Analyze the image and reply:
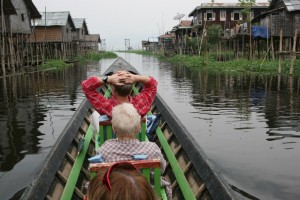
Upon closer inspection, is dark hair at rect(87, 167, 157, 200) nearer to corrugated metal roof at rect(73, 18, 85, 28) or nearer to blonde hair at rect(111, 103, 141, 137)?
blonde hair at rect(111, 103, 141, 137)

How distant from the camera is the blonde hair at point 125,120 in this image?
2.78m

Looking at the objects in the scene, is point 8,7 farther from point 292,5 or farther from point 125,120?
point 125,120

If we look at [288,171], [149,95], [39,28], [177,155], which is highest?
[39,28]

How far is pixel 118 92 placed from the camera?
13.0 feet

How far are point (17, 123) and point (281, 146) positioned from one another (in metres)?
6.63

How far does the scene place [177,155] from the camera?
476cm

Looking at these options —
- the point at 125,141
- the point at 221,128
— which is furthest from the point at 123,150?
the point at 221,128

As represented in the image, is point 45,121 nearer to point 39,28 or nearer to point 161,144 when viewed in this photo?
point 161,144

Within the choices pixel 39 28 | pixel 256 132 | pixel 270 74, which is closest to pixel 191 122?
pixel 256 132

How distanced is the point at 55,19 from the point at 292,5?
78.3 feet

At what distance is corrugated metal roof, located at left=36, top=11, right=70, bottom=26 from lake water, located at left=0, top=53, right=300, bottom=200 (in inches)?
835

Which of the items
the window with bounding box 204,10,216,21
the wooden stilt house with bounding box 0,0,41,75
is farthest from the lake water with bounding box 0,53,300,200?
the window with bounding box 204,10,216,21

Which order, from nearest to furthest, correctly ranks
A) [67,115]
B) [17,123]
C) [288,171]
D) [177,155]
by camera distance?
[177,155] < [288,171] < [17,123] < [67,115]

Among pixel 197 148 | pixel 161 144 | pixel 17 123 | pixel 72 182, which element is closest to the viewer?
pixel 72 182
